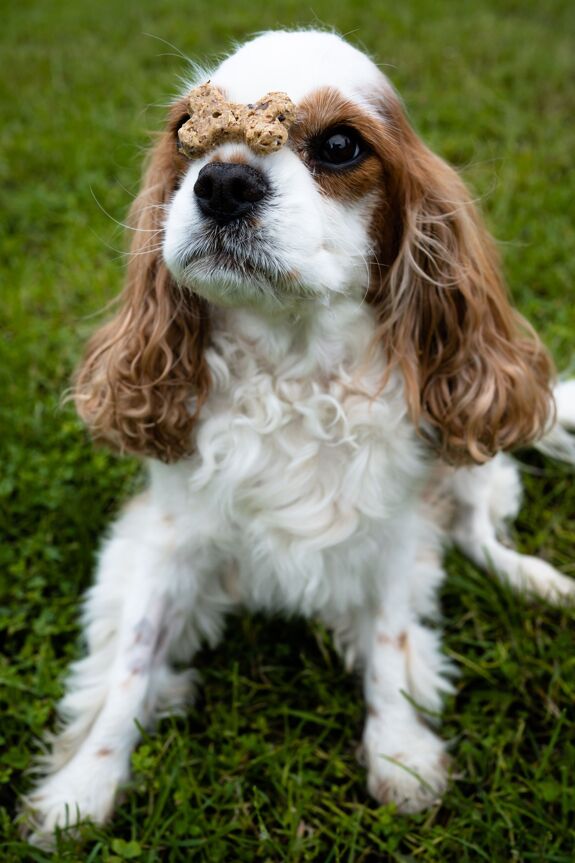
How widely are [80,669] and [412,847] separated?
1009mm

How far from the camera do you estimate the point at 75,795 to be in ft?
7.00

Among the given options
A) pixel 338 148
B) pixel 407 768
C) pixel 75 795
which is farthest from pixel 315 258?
pixel 75 795

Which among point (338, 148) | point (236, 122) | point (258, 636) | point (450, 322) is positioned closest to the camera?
point (236, 122)

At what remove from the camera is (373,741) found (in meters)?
2.33

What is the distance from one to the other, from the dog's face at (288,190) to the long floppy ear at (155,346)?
285 millimetres

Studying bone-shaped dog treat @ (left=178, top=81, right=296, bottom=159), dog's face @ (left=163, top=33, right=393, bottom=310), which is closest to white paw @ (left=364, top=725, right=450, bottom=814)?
dog's face @ (left=163, top=33, right=393, bottom=310)

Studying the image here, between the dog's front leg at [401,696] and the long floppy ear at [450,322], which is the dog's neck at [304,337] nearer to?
the long floppy ear at [450,322]

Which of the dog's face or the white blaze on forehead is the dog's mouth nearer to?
the dog's face

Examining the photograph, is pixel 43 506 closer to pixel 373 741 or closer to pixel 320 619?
pixel 320 619

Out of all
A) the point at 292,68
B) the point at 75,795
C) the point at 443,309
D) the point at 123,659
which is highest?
the point at 292,68

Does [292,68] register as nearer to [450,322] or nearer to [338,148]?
[338,148]

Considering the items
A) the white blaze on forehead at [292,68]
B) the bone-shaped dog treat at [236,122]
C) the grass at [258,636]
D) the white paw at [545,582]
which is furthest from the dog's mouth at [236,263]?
the white paw at [545,582]

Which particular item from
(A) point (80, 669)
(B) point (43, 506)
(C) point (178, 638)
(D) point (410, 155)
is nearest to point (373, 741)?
(C) point (178, 638)

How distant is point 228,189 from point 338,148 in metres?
0.29
